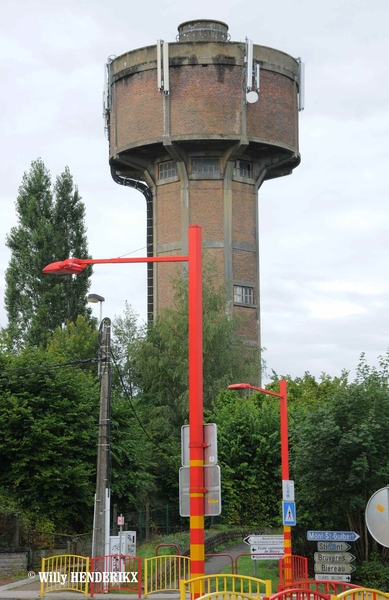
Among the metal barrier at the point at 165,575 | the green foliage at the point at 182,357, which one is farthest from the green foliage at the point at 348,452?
the green foliage at the point at 182,357

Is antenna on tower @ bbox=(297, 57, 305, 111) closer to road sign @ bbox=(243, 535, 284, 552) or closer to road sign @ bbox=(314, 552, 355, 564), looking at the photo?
road sign @ bbox=(243, 535, 284, 552)

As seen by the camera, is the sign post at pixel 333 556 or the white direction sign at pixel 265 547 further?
the white direction sign at pixel 265 547

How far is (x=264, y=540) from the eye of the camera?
27.7m

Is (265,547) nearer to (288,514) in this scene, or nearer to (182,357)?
(288,514)

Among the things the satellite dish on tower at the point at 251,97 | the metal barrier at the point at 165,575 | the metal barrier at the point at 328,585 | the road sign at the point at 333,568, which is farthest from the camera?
the satellite dish on tower at the point at 251,97

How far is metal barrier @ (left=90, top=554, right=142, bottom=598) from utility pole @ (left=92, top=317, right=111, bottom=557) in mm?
422

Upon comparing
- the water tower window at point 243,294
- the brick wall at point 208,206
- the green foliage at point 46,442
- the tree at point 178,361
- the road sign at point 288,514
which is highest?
the brick wall at point 208,206

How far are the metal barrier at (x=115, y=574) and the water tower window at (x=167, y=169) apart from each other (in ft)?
111

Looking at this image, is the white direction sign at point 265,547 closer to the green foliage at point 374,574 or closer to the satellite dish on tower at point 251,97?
the green foliage at point 374,574

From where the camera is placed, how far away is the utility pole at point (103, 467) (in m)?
26.1

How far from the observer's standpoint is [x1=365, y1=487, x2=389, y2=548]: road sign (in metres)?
13.0

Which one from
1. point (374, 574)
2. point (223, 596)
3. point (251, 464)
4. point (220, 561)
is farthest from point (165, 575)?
point (251, 464)

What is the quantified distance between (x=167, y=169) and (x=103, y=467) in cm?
Answer: 3314
